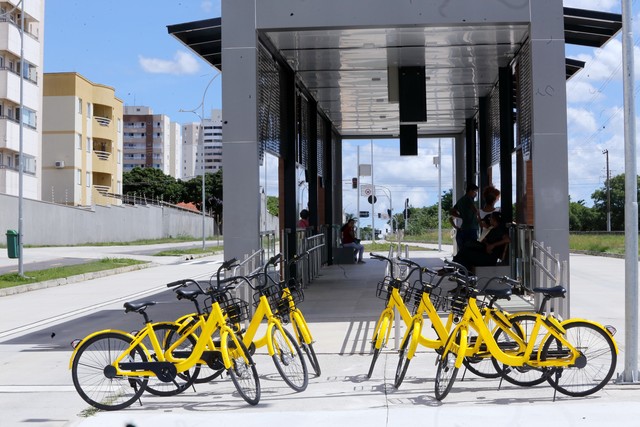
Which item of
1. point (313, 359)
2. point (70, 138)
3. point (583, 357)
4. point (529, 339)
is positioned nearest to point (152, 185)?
point (70, 138)

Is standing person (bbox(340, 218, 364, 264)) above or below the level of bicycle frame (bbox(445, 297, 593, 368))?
above

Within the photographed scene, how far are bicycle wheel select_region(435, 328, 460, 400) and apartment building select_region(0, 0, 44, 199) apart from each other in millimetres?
50525

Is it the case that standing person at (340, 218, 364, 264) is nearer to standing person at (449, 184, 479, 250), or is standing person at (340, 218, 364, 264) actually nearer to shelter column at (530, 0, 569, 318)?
standing person at (449, 184, 479, 250)

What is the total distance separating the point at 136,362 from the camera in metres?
7.57

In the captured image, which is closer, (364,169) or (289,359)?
(289,359)

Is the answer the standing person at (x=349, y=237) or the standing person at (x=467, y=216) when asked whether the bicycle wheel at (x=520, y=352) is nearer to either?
the standing person at (x=467, y=216)

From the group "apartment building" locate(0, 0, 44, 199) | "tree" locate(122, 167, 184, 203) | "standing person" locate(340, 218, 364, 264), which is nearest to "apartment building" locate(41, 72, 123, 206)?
"apartment building" locate(0, 0, 44, 199)

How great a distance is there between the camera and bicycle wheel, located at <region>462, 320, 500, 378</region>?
306 inches

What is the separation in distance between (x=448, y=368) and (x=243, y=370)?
1733mm

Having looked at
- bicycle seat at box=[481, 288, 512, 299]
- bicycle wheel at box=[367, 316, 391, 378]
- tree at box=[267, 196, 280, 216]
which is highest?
tree at box=[267, 196, 280, 216]

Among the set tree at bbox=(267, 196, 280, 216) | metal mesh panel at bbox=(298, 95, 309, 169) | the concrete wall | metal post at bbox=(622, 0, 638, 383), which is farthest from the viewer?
the concrete wall

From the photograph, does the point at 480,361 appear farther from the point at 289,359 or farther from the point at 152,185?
the point at 152,185

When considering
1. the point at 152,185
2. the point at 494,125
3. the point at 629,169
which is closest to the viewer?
the point at 629,169

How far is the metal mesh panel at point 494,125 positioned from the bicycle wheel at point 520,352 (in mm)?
11974
